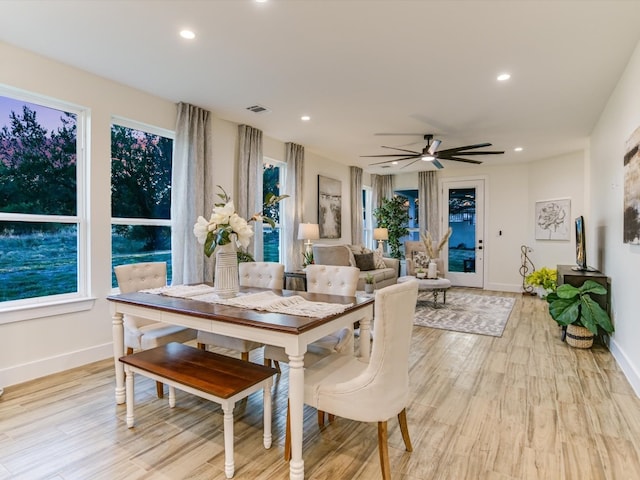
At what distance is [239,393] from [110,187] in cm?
273

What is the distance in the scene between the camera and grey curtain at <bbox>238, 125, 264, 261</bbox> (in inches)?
189

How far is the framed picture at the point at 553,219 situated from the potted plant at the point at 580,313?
3.42m

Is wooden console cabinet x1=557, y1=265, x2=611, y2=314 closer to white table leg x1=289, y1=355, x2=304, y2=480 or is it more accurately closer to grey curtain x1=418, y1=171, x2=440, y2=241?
white table leg x1=289, y1=355, x2=304, y2=480

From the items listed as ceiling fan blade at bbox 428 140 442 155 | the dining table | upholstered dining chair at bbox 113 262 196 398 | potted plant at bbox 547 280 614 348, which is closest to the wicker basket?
potted plant at bbox 547 280 614 348

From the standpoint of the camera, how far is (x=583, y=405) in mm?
2553

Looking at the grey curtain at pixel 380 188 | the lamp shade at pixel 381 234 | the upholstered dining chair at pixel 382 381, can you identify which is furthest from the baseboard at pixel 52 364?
the grey curtain at pixel 380 188

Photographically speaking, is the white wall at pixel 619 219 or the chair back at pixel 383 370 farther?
the white wall at pixel 619 219

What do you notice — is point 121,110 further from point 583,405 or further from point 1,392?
point 583,405

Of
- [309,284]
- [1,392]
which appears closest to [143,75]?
[309,284]

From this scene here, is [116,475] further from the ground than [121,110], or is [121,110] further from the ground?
[121,110]

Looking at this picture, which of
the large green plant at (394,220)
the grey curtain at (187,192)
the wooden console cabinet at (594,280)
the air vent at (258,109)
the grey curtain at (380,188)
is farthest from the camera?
the grey curtain at (380,188)

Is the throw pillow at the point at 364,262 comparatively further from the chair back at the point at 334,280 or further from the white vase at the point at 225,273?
the white vase at the point at 225,273

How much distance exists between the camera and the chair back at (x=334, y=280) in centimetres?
274

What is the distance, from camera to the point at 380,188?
29.0 feet
